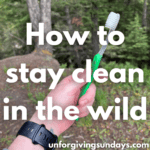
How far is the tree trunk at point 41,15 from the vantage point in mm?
7066

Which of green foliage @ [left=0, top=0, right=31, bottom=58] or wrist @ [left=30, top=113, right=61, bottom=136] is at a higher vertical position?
green foliage @ [left=0, top=0, right=31, bottom=58]

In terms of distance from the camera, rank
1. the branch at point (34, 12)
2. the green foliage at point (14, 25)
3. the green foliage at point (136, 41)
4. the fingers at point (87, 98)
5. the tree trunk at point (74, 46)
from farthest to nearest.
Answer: the tree trunk at point (74, 46) → the green foliage at point (136, 41) → the green foliage at point (14, 25) → the branch at point (34, 12) → the fingers at point (87, 98)

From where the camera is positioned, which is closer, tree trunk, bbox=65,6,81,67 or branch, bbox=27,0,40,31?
branch, bbox=27,0,40,31

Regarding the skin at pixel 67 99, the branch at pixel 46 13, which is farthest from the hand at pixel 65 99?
the branch at pixel 46 13

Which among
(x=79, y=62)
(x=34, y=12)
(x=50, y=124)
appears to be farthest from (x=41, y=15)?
(x=50, y=124)

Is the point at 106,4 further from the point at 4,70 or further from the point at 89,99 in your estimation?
the point at 89,99

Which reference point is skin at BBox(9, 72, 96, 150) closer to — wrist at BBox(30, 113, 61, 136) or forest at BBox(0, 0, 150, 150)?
wrist at BBox(30, 113, 61, 136)

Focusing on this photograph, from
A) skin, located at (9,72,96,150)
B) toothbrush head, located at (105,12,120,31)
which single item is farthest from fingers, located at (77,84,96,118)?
toothbrush head, located at (105,12,120,31)

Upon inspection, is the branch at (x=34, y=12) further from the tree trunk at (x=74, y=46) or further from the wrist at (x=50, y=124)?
the wrist at (x=50, y=124)


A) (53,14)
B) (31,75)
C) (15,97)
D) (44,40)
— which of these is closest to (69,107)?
(15,97)

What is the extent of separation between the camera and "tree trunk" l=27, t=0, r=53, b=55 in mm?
7066

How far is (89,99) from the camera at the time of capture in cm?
137

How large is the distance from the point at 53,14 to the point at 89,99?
7659 millimetres

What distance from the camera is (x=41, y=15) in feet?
23.8
